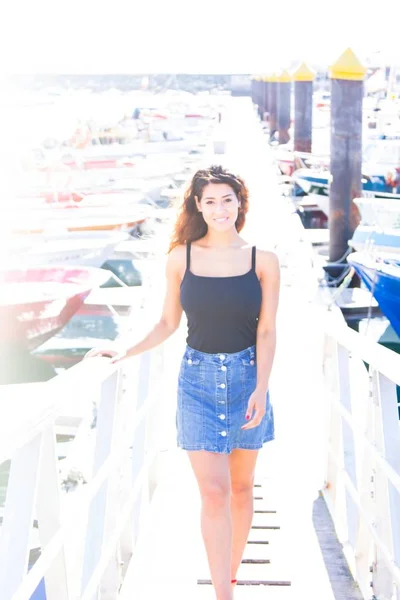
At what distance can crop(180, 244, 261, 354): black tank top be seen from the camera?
8.46 ft

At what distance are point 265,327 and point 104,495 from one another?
89 cm

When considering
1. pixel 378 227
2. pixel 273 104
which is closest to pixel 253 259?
pixel 378 227

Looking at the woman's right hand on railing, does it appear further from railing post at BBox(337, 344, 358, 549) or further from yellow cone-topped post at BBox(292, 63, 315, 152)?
yellow cone-topped post at BBox(292, 63, 315, 152)

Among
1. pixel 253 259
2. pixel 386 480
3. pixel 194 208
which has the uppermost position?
pixel 194 208

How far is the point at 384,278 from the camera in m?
9.31

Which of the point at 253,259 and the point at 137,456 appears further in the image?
the point at 137,456

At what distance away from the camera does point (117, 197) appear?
1788 cm

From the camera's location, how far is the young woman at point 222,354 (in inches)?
102

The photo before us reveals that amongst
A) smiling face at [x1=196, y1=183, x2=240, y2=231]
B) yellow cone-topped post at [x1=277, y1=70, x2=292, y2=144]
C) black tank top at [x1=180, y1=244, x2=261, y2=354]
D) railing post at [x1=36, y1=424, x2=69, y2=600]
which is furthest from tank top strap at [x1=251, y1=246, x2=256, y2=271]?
yellow cone-topped post at [x1=277, y1=70, x2=292, y2=144]

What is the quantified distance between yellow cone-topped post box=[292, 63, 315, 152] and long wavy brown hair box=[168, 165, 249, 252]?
63.7 ft

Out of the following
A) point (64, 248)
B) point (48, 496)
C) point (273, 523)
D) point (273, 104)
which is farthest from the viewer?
point (273, 104)

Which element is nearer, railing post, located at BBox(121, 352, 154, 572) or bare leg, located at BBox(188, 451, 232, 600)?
bare leg, located at BBox(188, 451, 232, 600)

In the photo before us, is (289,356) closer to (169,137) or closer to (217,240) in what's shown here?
(217,240)

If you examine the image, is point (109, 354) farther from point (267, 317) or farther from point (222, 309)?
point (267, 317)
